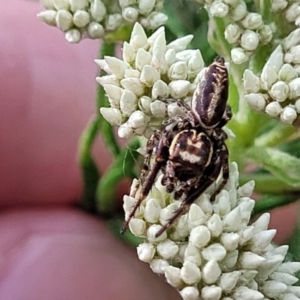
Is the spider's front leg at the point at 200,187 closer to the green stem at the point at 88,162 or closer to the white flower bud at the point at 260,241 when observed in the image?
the white flower bud at the point at 260,241

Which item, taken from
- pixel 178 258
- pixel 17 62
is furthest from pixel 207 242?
pixel 17 62

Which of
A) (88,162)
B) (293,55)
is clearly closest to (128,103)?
(293,55)

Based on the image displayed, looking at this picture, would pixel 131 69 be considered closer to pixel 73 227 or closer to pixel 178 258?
pixel 178 258

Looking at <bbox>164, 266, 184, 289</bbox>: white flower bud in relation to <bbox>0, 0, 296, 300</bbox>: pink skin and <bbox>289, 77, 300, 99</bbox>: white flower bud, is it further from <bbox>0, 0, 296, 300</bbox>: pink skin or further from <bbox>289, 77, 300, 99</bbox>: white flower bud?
<bbox>0, 0, 296, 300</bbox>: pink skin

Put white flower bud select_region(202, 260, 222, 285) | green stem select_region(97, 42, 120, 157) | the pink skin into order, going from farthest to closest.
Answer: the pink skin < green stem select_region(97, 42, 120, 157) < white flower bud select_region(202, 260, 222, 285)

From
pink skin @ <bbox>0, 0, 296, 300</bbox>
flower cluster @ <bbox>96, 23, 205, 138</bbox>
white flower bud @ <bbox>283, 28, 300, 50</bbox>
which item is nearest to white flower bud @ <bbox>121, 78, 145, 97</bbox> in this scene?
flower cluster @ <bbox>96, 23, 205, 138</bbox>

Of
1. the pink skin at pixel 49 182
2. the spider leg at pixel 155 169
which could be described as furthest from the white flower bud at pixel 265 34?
the pink skin at pixel 49 182

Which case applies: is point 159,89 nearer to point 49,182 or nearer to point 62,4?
point 62,4
